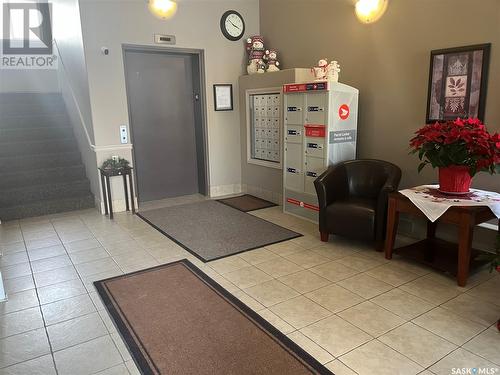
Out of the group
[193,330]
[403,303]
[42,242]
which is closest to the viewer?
[193,330]

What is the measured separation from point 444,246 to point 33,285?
3.53 m

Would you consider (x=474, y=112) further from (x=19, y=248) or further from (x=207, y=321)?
(x=19, y=248)

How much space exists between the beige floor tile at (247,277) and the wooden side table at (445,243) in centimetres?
117

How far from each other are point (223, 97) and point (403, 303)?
3974 mm

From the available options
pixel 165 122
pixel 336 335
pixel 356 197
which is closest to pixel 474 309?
pixel 336 335

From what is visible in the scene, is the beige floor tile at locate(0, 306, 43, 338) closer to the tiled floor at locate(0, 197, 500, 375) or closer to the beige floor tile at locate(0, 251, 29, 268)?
the tiled floor at locate(0, 197, 500, 375)

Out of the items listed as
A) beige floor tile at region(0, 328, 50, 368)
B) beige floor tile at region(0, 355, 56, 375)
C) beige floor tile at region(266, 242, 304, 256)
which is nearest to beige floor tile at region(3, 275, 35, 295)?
beige floor tile at region(0, 328, 50, 368)

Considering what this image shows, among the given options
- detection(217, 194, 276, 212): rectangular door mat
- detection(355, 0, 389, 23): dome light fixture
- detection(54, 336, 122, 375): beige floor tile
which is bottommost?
detection(54, 336, 122, 375): beige floor tile

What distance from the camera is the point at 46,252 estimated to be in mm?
3705

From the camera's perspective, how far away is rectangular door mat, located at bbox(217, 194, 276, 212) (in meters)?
5.12

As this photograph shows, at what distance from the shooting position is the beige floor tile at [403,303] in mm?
2508

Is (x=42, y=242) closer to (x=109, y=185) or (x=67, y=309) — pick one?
(x=109, y=185)

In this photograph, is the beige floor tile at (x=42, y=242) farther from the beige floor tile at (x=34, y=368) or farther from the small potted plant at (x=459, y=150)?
the small potted plant at (x=459, y=150)

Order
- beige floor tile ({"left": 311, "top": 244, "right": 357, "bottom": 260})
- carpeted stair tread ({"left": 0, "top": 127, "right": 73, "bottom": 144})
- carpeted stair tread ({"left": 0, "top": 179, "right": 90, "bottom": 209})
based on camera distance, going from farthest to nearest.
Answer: carpeted stair tread ({"left": 0, "top": 127, "right": 73, "bottom": 144}) < carpeted stair tread ({"left": 0, "top": 179, "right": 90, "bottom": 209}) < beige floor tile ({"left": 311, "top": 244, "right": 357, "bottom": 260})
